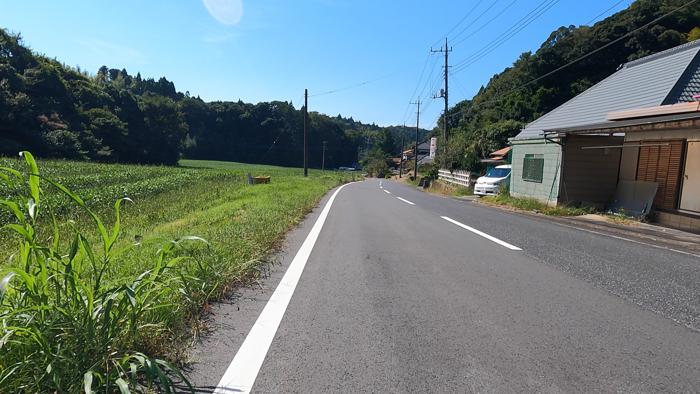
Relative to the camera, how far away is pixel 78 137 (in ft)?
146

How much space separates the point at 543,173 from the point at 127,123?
56869 mm

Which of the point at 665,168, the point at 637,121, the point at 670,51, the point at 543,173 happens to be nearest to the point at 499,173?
the point at 543,173

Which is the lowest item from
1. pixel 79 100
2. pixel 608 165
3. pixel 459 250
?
pixel 459 250

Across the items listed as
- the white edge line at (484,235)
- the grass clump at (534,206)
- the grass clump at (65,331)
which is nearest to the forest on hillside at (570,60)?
the grass clump at (534,206)

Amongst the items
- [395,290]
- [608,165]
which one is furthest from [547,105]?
[395,290]

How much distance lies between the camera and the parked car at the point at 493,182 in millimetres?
22298

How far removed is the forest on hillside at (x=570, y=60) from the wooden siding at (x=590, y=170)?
19511 millimetres

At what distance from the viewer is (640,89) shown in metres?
14.8

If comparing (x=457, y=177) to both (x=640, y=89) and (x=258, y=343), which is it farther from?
(x=258, y=343)

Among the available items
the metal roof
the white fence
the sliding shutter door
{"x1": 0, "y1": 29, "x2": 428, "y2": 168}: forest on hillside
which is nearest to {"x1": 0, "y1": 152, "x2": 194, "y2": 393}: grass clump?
the metal roof

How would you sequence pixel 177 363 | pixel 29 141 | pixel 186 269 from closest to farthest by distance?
pixel 177 363 → pixel 186 269 → pixel 29 141

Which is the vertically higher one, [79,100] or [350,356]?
[79,100]

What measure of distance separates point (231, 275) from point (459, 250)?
3.85m

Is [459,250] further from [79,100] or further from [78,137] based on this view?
[79,100]
